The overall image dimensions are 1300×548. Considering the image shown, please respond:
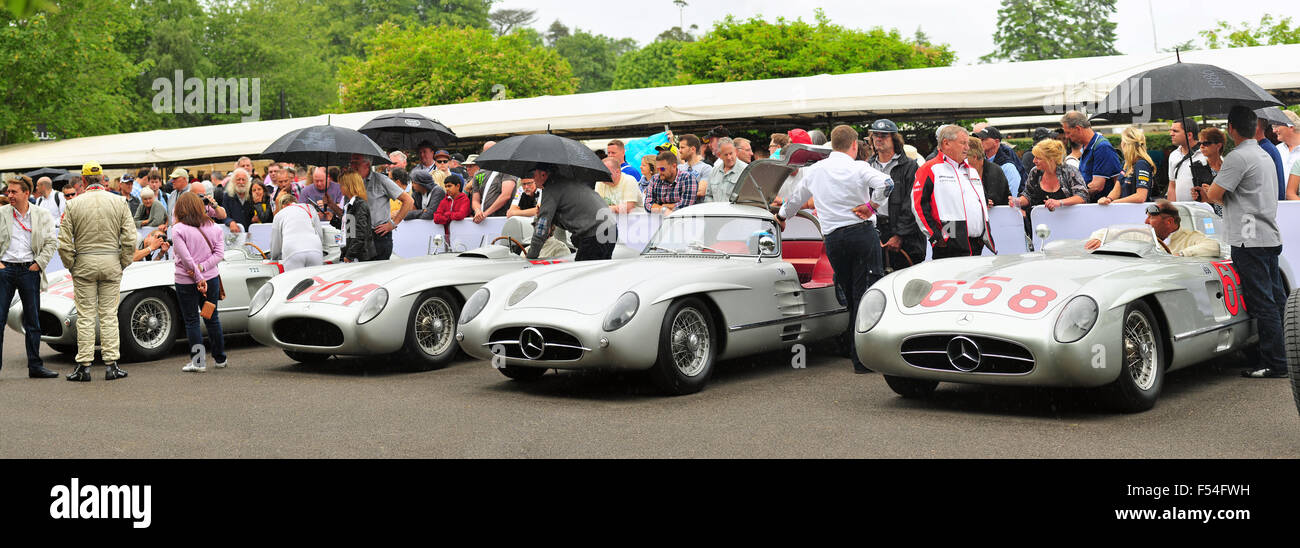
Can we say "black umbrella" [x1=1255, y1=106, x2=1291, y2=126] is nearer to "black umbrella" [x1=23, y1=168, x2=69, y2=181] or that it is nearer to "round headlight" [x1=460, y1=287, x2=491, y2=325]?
"round headlight" [x1=460, y1=287, x2=491, y2=325]

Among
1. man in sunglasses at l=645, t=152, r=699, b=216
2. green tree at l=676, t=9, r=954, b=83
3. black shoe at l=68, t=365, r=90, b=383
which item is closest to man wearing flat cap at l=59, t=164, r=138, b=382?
black shoe at l=68, t=365, r=90, b=383

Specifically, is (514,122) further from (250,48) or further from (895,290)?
(250,48)

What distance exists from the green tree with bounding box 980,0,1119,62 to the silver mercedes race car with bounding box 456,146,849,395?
67.5 metres

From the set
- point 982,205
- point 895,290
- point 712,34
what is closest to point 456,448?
point 895,290

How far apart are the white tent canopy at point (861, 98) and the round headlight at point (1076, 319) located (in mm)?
7073

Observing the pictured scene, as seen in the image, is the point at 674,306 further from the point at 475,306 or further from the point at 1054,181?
the point at 1054,181

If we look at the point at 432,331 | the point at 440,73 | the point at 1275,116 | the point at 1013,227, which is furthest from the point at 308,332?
the point at 440,73

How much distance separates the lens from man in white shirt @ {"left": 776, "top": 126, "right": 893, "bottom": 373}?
8.06m

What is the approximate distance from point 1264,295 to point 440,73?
43652 mm

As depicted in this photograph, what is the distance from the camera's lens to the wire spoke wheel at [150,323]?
9680 mm

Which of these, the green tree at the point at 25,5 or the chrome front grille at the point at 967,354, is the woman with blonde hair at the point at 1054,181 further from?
the green tree at the point at 25,5

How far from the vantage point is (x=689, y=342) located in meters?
7.38

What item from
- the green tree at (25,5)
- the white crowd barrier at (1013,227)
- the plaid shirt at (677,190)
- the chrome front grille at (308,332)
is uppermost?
the green tree at (25,5)

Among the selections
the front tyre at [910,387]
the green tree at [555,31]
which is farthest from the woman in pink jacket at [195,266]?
the green tree at [555,31]
